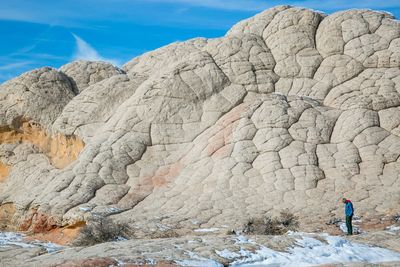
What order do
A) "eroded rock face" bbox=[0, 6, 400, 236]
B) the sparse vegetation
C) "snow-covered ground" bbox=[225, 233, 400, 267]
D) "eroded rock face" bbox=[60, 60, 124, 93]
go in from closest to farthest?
"snow-covered ground" bbox=[225, 233, 400, 267] → the sparse vegetation → "eroded rock face" bbox=[0, 6, 400, 236] → "eroded rock face" bbox=[60, 60, 124, 93]

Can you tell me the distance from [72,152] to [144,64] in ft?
22.1

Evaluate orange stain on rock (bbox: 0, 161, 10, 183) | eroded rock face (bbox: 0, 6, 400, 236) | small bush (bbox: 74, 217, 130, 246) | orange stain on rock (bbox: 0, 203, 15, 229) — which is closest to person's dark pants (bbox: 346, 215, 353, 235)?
eroded rock face (bbox: 0, 6, 400, 236)

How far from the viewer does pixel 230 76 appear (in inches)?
904

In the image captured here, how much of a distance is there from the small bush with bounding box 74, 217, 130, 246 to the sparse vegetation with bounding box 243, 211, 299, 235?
121 inches

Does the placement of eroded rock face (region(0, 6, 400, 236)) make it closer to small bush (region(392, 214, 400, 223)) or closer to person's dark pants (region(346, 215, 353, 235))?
small bush (region(392, 214, 400, 223))

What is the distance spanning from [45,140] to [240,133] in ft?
33.3

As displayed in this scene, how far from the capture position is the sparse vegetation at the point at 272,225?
15.5 metres

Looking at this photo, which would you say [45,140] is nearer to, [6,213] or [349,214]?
[6,213]

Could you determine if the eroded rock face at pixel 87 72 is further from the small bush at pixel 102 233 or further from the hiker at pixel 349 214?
the hiker at pixel 349 214

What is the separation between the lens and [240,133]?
2025 centimetres

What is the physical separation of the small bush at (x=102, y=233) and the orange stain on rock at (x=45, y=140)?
921cm

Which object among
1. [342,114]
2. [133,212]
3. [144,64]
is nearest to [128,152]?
[133,212]

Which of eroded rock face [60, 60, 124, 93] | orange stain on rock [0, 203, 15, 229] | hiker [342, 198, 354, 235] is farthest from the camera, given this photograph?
eroded rock face [60, 60, 124, 93]

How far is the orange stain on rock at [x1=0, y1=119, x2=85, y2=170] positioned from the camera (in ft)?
81.7
